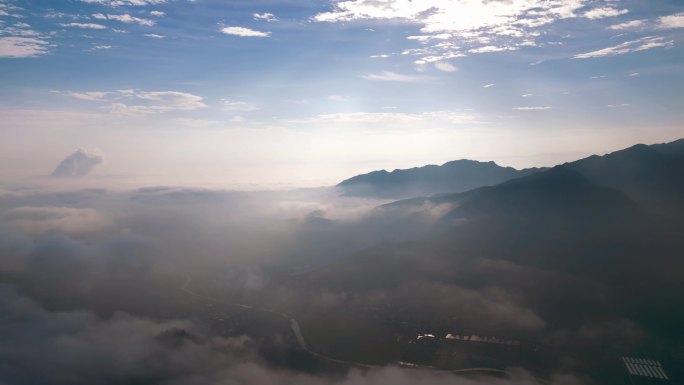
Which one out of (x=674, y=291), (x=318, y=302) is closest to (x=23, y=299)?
(x=318, y=302)

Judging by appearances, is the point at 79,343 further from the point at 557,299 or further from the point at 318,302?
the point at 557,299

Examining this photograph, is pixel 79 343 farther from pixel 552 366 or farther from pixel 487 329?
pixel 552 366

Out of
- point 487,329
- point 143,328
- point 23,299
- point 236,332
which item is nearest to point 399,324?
point 487,329

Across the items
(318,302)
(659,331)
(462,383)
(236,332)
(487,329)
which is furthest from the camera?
(318,302)

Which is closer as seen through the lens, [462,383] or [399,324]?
[462,383]

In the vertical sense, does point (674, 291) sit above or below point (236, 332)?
above

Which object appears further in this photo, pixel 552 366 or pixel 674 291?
pixel 674 291

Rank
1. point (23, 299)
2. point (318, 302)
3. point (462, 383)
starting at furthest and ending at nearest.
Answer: point (23, 299), point (318, 302), point (462, 383)

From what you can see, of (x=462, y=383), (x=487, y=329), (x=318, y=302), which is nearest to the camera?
(x=462, y=383)

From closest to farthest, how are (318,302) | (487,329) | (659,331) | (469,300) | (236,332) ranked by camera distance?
1. (659,331)
2. (487,329)
3. (236,332)
4. (469,300)
5. (318,302)
